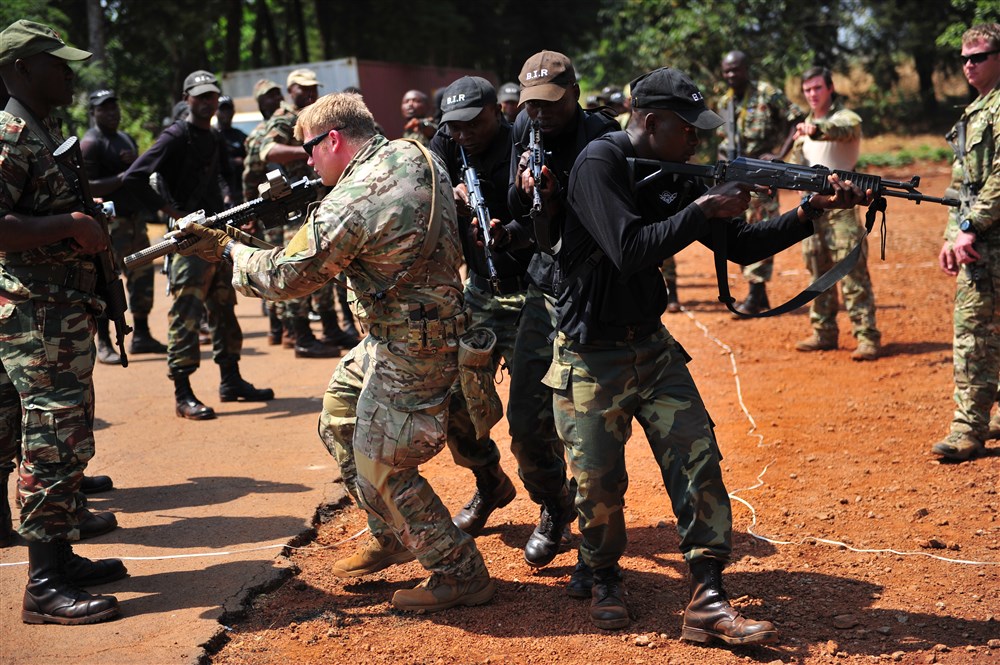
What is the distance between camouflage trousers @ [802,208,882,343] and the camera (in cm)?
841

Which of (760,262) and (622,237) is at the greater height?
(622,237)

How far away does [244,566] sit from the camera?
4.90 metres

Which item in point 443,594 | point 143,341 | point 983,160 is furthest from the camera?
point 143,341

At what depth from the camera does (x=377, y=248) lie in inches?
156

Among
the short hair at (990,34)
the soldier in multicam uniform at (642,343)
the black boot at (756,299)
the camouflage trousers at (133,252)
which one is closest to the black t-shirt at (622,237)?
the soldier in multicam uniform at (642,343)

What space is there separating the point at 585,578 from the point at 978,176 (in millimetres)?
3440

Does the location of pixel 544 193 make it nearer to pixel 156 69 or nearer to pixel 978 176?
pixel 978 176

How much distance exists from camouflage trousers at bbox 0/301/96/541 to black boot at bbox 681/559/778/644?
2764 mm

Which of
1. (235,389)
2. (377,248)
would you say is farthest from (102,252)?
(235,389)

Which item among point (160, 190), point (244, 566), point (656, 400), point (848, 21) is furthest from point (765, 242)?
point (848, 21)

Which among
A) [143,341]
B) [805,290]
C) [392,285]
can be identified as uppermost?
[392,285]

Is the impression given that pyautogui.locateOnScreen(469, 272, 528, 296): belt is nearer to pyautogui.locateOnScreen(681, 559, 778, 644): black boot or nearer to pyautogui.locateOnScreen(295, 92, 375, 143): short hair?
pyautogui.locateOnScreen(295, 92, 375, 143): short hair

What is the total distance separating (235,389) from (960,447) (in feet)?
17.9

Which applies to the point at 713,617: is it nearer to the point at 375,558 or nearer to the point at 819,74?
the point at 375,558
